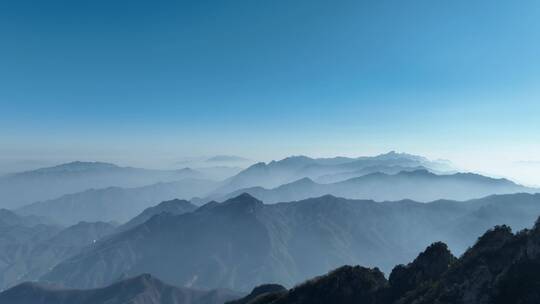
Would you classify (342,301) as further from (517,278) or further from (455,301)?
(517,278)

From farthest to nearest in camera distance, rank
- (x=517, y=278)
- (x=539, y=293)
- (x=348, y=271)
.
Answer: (x=348, y=271) < (x=517, y=278) < (x=539, y=293)

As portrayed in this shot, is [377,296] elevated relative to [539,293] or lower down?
lower down

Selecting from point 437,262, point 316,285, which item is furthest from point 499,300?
point 316,285

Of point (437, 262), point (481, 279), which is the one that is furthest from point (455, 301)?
point (437, 262)

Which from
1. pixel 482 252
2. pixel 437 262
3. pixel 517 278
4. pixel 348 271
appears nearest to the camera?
pixel 517 278

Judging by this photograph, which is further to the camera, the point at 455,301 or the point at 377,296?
the point at 377,296

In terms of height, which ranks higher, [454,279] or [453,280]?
[454,279]

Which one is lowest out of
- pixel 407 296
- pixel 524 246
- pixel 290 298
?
pixel 290 298
